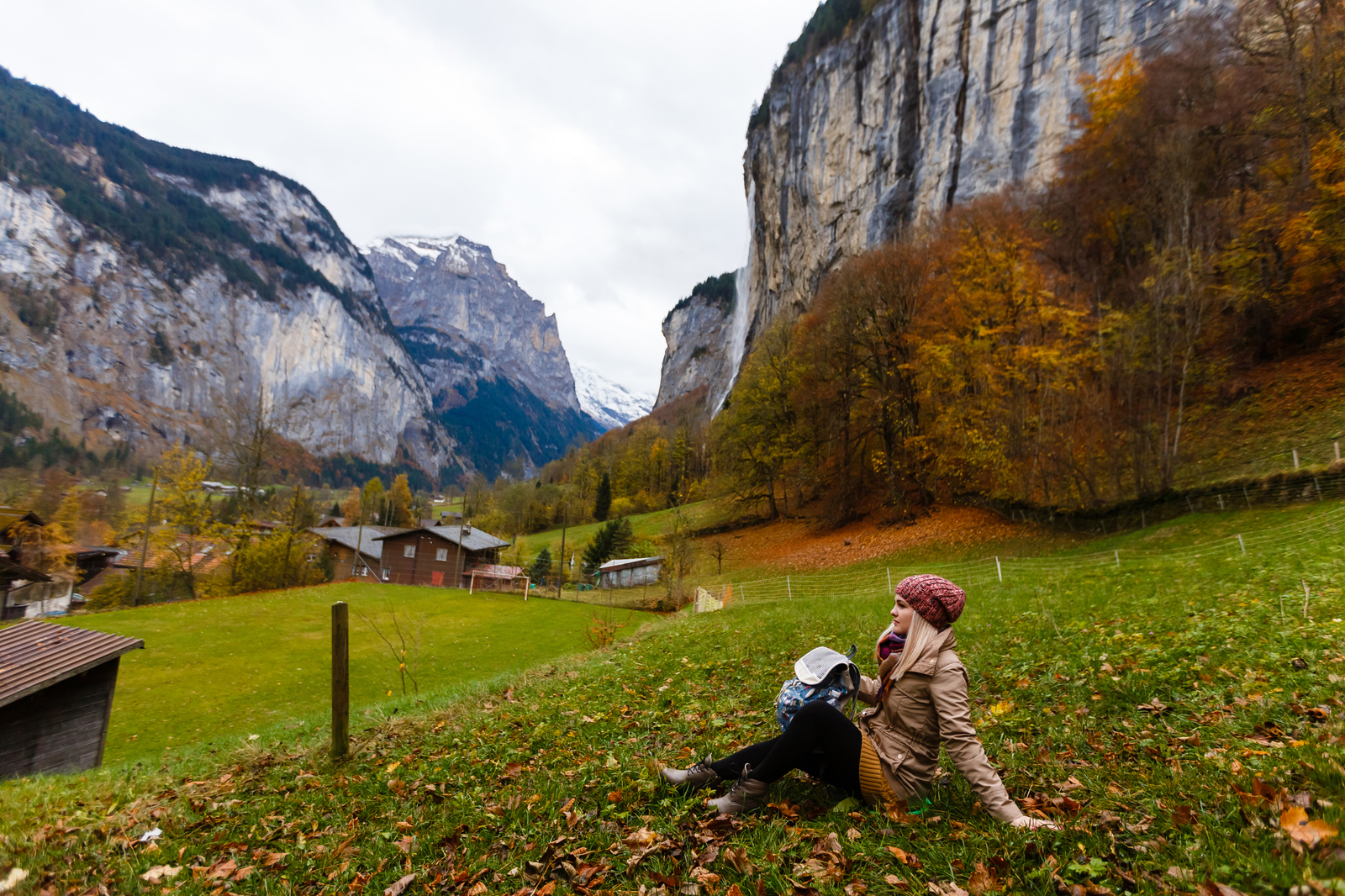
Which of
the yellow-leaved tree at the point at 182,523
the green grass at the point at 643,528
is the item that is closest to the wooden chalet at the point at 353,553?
the green grass at the point at 643,528

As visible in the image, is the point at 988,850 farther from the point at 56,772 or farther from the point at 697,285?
the point at 697,285

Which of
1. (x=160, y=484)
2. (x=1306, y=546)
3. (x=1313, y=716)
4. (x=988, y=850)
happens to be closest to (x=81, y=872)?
(x=988, y=850)

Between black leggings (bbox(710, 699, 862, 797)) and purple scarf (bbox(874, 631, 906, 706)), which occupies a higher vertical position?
purple scarf (bbox(874, 631, 906, 706))

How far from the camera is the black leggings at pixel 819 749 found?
3.78 metres

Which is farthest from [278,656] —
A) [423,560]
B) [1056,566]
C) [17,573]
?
[423,560]

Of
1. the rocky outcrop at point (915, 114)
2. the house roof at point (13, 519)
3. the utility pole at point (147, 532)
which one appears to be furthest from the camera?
the rocky outcrop at point (915, 114)

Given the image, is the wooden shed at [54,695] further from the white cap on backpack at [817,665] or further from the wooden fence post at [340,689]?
the white cap on backpack at [817,665]

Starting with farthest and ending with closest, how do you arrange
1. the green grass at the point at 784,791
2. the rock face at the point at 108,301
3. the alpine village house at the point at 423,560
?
1. the rock face at the point at 108,301
2. the alpine village house at the point at 423,560
3. the green grass at the point at 784,791

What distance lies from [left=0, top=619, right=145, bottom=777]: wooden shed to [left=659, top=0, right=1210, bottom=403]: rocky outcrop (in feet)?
157

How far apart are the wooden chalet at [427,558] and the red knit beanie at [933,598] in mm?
57479

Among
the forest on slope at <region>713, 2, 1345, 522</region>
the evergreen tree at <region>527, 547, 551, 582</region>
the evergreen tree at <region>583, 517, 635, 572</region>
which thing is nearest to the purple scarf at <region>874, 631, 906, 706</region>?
the forest on slope at <region>713, 2, 1345, 522</region>

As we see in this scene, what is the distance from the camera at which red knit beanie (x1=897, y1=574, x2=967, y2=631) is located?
3.64 m

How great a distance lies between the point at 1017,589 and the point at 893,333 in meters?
19.9

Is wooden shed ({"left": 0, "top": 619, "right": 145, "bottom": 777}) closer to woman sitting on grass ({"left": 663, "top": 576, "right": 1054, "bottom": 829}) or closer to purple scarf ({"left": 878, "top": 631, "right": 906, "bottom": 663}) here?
woman sitting on grass ({"left": 663, "top": 576, "right": 1054, "bottom": 829})
